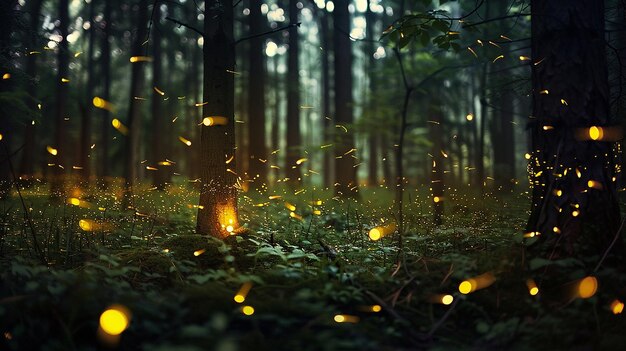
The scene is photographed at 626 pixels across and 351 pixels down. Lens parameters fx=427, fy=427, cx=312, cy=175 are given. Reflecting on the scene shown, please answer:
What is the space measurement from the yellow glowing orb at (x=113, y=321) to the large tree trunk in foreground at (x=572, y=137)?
142 inches

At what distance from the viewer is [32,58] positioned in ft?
53.2

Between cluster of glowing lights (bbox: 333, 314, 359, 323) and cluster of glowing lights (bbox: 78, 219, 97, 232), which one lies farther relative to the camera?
cluster of glowing lights (bbox: 78, 219, 97, 232)

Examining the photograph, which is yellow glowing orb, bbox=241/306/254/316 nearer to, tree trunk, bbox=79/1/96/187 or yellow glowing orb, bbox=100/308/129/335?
yellow glowing orb, bbox=100/308/129/335

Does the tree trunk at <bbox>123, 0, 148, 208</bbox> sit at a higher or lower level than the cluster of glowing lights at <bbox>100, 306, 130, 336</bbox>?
higher

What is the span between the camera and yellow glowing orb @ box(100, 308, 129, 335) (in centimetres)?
266

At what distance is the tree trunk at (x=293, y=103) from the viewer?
17.7 metres

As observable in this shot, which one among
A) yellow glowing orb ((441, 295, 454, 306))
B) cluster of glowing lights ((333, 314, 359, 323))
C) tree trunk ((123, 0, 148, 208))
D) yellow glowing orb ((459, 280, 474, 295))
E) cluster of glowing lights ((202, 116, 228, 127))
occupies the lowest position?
cluster of glowing lights ((333, 314, 359, 323))

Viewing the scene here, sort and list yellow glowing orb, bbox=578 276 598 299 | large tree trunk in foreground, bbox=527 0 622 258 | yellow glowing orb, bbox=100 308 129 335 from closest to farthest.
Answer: yellow glowing orb, bbox=100 308 129 335 < yellow glowing orb, bbox=578 276 598 299 < large tree trunk in foreground, bbox=527 0 622 258

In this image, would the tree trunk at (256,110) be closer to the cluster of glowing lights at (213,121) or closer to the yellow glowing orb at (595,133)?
the cluster of glowing lights at (213,121)

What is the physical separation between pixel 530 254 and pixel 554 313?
860mm

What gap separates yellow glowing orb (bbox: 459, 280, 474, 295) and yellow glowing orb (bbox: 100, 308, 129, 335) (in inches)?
104

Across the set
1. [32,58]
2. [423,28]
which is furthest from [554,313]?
[32,58]

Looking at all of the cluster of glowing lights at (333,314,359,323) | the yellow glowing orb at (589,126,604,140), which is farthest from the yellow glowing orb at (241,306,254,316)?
the yellow glowing orb at (589,126,604,140)

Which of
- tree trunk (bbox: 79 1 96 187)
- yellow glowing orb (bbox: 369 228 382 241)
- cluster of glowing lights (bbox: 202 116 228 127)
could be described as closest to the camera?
yellow glowing orb (bbox: 369 228 382 241)
